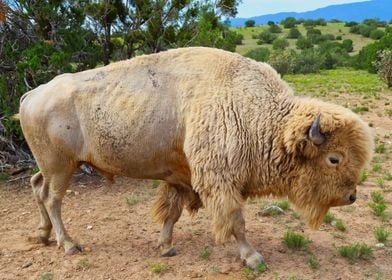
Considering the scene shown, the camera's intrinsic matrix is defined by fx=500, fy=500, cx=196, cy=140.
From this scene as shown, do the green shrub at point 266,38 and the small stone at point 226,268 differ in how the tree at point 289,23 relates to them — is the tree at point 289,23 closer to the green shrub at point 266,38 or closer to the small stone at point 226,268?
the green shrub at point 266,38

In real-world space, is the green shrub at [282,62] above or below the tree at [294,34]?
below

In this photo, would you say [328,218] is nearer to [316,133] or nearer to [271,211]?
[271,211]

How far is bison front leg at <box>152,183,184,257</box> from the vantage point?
17.7 feet

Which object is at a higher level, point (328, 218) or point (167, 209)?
point (167, 209)

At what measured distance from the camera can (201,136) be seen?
185 inches

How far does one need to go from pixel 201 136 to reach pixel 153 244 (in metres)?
1.62

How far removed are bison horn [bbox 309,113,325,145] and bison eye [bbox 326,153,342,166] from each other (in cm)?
17

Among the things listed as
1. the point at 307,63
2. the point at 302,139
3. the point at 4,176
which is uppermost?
the point at 302,139

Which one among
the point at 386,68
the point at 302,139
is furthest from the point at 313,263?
the point at 386,68

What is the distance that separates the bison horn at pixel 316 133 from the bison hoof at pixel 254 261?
127cm

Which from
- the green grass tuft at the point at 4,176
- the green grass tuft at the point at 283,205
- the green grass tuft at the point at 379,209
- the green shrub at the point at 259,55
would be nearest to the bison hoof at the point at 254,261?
the green grass tuft at the point at 283,205

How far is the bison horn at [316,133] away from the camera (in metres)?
4.40

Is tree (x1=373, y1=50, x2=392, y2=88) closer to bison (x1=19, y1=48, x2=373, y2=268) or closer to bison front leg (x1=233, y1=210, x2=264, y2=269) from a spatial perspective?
bison (x1=19, y1=48, x2=373, y2=268)

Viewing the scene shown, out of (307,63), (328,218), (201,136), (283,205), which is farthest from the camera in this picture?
(307,63)
